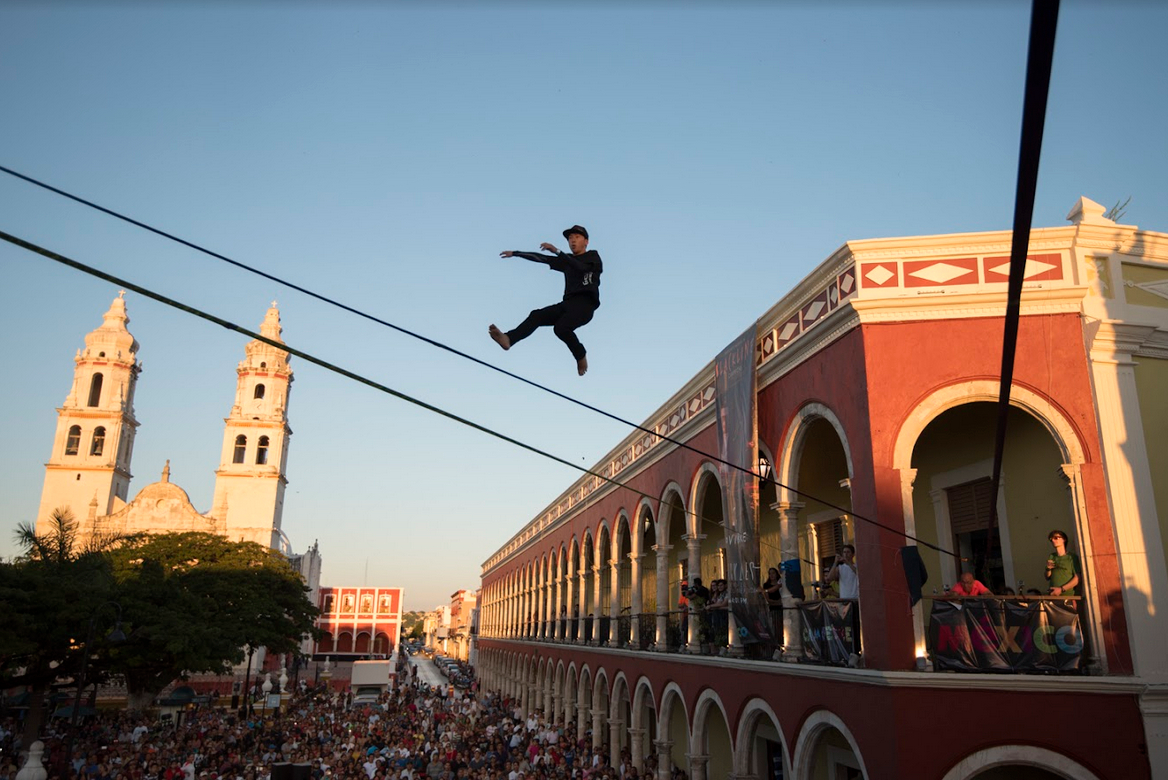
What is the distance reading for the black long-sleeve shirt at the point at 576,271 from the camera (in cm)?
649

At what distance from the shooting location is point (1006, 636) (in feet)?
30.4

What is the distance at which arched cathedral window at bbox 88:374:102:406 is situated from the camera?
193 ft

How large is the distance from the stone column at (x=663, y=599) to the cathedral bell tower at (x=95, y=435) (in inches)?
2008

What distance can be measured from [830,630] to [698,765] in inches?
229

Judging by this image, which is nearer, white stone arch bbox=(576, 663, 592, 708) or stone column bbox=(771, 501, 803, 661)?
stone column bbox=(771, 501, 803, 661)

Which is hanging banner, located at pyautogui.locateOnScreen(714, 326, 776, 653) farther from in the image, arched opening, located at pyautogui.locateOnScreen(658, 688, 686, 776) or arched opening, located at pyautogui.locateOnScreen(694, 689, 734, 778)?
arched opening, located at pyautogui.locateOnScreen(658, 688, 686, 776)

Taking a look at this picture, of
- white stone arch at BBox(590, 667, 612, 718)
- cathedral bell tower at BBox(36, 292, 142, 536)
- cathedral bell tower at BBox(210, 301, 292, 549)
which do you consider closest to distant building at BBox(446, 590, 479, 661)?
cathedral bell tower at BBox(210, 301, 292, 549)

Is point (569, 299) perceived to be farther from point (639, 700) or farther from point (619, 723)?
point (619, 723)

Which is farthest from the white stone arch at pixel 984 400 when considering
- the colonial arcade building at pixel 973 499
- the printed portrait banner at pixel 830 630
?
the printed portrait banner at pixel 830 630

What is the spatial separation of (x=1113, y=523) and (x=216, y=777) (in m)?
18.8

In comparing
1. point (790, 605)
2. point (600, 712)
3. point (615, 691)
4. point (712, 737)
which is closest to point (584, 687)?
point (600, 712)

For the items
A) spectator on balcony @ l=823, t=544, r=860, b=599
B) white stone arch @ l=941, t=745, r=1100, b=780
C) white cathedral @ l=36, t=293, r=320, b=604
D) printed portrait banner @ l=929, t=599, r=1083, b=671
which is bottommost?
white stone arch @ l=941, t=745, r=1100, b=780

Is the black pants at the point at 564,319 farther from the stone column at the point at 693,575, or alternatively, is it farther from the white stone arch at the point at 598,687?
the white stone arch at the point at 598,687

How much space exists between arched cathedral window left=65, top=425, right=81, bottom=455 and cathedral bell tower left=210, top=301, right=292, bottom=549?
9575 mm
